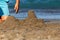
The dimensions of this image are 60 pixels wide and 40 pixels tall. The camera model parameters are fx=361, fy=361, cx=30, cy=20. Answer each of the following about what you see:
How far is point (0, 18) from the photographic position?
25.5 feet

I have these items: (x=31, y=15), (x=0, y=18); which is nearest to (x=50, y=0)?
(x=31, y=15)

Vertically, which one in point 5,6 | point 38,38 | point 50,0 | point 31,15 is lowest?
point 50,0

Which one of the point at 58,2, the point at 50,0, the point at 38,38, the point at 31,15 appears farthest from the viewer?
the point at 50,0

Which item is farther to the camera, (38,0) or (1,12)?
(38,0)

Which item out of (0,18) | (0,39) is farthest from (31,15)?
(0,39)

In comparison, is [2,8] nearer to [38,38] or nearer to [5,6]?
[5,6]

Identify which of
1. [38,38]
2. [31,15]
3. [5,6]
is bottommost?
[31,15]

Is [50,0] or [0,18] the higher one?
[0,18]

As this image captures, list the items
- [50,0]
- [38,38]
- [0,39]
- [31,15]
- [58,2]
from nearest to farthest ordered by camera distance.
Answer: [0,39] → [38,38] → [31,15] → [58,2] → [50,0]

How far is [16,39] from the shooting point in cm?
693

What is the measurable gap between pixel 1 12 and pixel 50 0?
27627 mm

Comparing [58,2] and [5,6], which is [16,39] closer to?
[5,6]

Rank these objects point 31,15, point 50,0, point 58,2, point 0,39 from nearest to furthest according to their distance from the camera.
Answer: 1. point 0,39
2. point 31,15
3. point 58,2
4. point 50,0

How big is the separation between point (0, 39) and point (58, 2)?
84.5ft
